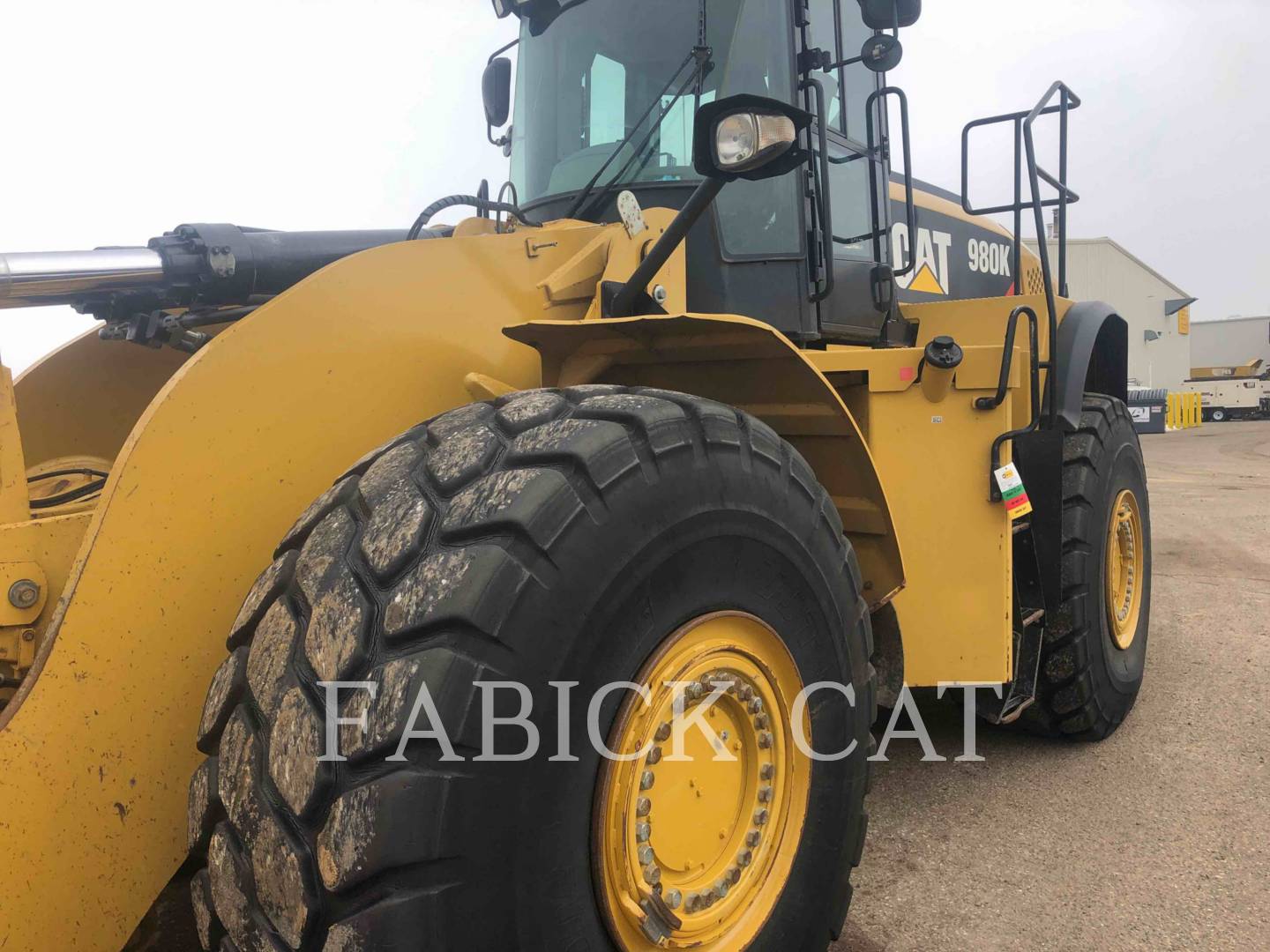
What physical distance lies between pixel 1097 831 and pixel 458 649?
8.31ft

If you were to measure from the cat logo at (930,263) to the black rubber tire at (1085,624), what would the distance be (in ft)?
4.04

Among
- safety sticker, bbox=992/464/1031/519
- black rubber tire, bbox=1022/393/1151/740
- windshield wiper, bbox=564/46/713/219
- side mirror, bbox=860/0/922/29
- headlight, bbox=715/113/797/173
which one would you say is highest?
side mirror, bbox=860/0/922/29

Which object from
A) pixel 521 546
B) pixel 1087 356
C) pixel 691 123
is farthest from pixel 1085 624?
pixel 521 546

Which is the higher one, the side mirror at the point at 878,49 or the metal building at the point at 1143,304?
the metal building at the point at 1143,304

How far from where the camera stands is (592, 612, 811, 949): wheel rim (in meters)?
1.59

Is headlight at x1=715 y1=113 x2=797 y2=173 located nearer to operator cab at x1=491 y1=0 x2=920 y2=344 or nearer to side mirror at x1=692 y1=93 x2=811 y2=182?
side mirror at x1=692 y1=93 x2=811 y2=182

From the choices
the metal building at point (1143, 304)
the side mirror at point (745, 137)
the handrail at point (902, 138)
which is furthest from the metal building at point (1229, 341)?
the side mirror at point (745, 137)

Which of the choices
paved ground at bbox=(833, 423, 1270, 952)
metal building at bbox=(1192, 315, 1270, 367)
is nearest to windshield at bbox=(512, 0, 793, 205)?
paved ground at bbox=(833, 423, 1270, 952)

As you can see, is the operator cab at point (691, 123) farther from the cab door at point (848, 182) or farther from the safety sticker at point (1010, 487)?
the safety sticker at point (1010, 487)

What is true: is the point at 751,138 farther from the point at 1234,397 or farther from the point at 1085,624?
the point at 1234,397

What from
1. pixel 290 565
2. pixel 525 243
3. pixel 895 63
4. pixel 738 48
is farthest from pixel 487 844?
pixel 895 63

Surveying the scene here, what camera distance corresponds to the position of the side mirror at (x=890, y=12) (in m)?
2.98

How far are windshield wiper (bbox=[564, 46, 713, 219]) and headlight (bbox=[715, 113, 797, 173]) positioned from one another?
3.17ft

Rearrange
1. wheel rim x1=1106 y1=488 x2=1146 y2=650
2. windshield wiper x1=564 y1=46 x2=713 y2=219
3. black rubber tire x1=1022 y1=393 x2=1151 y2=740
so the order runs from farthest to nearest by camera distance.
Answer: wheel rim x1=1106 y1=488 x2=1146 y2=650 < black rubber tire x1=1022 y1=393 x2=1151 y2=740 < windshield wiper x1=564 y1=46 x2=713 y2=219
